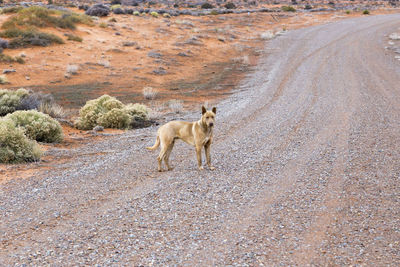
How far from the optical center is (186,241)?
5656mm

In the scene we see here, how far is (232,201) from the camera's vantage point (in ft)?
23.2

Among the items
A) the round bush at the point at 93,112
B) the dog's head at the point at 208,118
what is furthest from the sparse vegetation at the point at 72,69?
the dog's head at the point at 208,118

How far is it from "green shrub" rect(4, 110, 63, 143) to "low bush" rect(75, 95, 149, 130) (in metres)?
2.19

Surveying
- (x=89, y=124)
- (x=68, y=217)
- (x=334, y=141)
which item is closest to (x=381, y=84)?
(x=334, y=141)

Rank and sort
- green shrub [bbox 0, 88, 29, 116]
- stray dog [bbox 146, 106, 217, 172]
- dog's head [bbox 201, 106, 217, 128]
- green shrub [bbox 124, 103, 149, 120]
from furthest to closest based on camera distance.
Result: green shrub [bbox 0, 88, 29, 116] → green shrub [bbox 124, 103, 149, 120] → stray dog [bbox 146, 106, 217, 172] → dog's head [bbox 201, 106, 217, 128]

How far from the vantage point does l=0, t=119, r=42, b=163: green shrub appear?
10078 millimetres

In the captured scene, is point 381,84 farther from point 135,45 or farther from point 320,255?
point 135,45

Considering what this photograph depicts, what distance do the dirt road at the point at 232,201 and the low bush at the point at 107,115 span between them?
1393 millimetres

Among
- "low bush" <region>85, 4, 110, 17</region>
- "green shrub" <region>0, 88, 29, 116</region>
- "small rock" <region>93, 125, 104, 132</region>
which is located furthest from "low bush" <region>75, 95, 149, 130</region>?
"low bush" <region>85, 4, 110, 17</region>

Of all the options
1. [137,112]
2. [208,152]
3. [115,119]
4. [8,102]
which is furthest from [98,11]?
[208,152]

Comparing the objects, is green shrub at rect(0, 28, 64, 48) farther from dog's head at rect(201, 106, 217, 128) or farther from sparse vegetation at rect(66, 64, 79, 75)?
dog's head at rect(201, 106, 217, 128)

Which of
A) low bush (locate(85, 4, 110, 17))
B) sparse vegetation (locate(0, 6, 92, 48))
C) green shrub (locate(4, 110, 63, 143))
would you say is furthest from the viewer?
low bush (locate(85, 4, 110, 17))

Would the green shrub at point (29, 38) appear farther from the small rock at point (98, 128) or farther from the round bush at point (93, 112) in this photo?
the small rock at point (98, 128)

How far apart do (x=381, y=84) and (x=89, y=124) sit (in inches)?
561
